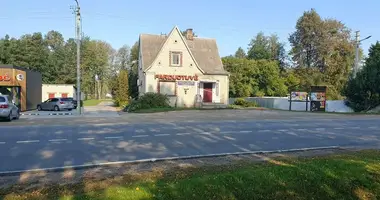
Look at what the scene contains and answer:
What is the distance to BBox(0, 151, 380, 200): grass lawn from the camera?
Result: 545cm

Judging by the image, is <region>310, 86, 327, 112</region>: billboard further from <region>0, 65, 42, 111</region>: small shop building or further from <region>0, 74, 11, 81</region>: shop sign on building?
<region>0, 74, 11, 81</region>: shop sign on building

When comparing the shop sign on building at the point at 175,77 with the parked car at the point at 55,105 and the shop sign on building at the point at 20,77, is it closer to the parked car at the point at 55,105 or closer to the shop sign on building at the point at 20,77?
the parked car at the point at 55,105

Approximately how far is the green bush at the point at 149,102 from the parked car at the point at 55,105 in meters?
10.0

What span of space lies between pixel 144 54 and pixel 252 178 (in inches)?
1432

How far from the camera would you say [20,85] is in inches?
1380

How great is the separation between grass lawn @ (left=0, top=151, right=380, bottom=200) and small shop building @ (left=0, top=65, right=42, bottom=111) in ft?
102

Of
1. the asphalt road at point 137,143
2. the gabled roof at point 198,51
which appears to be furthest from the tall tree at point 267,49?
the asphalt road at point 137,143

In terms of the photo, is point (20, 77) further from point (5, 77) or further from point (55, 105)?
point (55, 105)

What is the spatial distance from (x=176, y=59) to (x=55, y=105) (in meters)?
14.8

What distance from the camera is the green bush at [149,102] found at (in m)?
34.1

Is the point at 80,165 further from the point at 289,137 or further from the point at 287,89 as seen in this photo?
the point at 287,89

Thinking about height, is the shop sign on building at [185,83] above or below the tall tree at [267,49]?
below

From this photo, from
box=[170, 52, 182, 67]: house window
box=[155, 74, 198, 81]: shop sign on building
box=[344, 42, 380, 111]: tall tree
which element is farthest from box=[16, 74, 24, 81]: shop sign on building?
box=[344, 42, 380, 111]: tall tree

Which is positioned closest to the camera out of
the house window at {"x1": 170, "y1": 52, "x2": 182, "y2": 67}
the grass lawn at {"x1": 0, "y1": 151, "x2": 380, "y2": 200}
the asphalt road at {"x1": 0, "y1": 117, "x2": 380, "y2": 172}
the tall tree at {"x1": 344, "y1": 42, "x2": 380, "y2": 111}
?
the grass lawn at {"x1": 0, "y1": 151, "x2": 380, "y2": 200}
